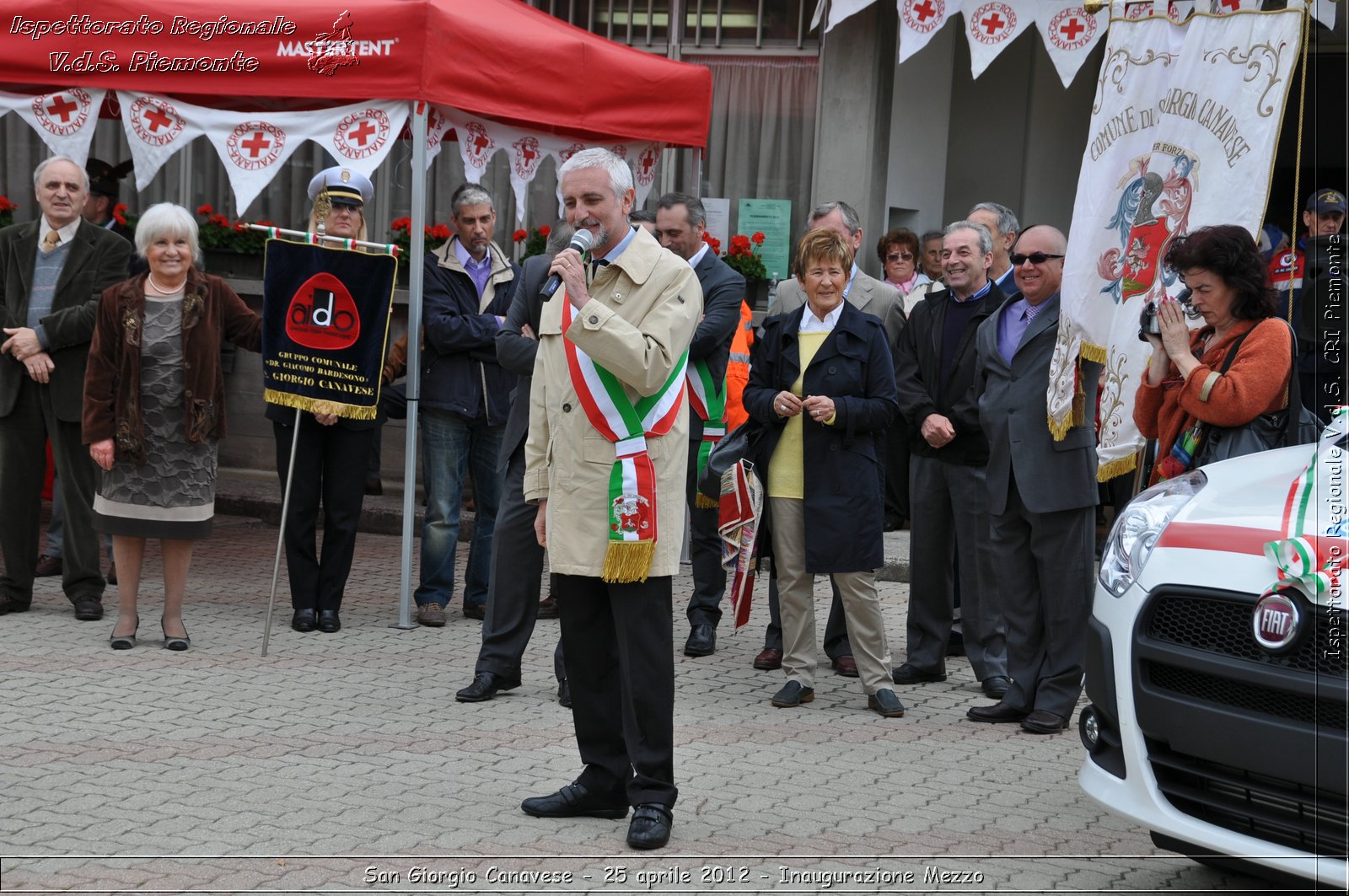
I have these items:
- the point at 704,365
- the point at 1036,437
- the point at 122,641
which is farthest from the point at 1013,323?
the point at 122,641

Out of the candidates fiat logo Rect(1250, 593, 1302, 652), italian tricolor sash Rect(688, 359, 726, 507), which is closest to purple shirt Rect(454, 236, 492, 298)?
italian tricolor sash Rect(688, 359, 726, 507)

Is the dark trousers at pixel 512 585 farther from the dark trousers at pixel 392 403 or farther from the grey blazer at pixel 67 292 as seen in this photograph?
the grey blazer at pixel 67 292

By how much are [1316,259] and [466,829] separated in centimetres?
783

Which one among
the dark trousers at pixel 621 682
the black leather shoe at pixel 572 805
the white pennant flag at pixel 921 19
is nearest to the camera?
the dark trousers at pixel 621 682

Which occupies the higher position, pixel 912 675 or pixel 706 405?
pixel 706 405

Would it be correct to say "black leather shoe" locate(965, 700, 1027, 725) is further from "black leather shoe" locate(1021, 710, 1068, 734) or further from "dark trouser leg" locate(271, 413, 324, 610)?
"dark trouser leg" locate(271, 413, 324, 610)

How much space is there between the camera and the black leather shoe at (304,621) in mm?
7898

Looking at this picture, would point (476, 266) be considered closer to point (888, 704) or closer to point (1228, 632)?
point (888, 704)

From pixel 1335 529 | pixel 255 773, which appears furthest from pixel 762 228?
pixel 1335 529

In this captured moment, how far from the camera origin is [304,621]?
791cm

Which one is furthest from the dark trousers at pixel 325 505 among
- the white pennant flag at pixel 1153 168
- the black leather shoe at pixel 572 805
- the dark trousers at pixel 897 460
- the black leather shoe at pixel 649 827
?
the white pennant flag at pixel 1153 168

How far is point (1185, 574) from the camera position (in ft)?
13.3

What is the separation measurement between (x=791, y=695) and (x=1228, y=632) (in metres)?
2.97

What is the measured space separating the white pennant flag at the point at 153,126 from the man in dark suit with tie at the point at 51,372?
1.11ft
